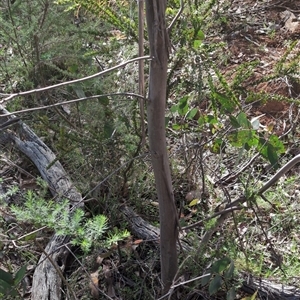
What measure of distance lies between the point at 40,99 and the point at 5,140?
419 mm

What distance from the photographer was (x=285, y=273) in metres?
2.11

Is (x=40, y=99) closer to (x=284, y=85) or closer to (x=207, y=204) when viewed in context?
(x=207, y=204)

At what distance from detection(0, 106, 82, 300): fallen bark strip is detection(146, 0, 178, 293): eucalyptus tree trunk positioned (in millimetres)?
373

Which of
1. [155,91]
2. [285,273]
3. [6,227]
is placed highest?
[155,91]

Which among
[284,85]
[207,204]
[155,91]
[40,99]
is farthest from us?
[40,99]

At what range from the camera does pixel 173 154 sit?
268 cm

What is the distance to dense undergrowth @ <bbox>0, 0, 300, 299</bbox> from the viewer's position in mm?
1986

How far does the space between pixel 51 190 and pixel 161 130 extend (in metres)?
1.19

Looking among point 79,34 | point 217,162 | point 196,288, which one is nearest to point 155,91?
point 196,288

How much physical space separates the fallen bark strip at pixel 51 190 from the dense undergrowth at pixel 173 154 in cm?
6

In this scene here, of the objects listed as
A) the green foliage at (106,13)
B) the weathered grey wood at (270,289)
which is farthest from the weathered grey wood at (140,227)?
the green foliage at (106,13)

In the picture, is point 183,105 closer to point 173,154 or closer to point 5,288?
point 173,154

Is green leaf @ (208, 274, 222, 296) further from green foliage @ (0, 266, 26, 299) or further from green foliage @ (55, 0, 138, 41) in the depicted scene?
green foliage @ (55, 0, 138, 41)

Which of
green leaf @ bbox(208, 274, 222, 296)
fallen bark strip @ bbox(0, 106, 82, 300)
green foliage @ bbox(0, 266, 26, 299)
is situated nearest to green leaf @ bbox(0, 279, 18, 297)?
green foliage @ bbox(0, 266, 26, 299)
